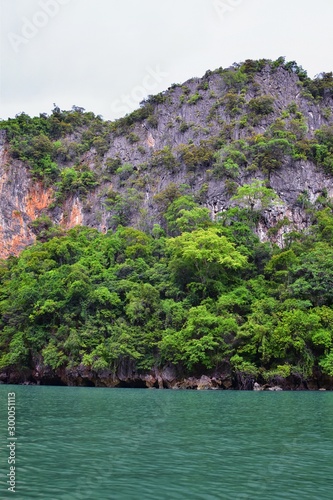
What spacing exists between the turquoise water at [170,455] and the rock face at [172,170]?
43673mm

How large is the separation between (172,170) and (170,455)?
58.8m

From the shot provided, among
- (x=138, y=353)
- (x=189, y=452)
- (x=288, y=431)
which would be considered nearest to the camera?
(x=189, y=452)

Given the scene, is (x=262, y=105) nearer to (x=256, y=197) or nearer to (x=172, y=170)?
(x=172, y=170)

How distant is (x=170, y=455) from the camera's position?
37.9 feet

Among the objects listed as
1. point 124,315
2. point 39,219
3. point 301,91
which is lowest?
point 124,315

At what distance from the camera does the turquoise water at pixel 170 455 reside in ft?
28.9

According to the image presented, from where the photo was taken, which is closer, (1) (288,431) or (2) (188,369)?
(1) (288,431)

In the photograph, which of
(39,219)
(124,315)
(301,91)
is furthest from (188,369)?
(301,91)

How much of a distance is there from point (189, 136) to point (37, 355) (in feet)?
135

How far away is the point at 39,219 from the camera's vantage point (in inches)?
2798

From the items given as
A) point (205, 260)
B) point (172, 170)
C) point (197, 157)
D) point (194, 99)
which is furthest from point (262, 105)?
point (205, 260)

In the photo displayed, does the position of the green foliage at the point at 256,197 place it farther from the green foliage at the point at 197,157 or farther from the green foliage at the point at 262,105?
the green foliage at the point at 262,105

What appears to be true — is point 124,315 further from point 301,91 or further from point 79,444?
point 301,91

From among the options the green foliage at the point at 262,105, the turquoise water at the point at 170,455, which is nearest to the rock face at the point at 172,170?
the green foliage at the point at 262,105
